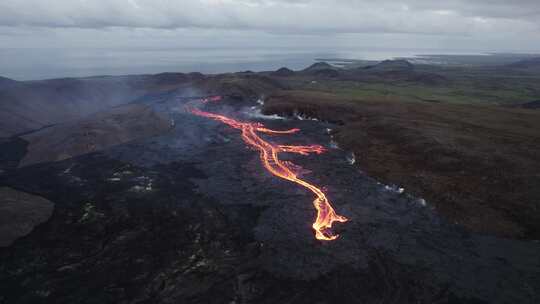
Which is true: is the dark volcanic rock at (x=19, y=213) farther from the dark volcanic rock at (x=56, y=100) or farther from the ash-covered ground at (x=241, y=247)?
the dark volcanic rock at (x=56, y=100)

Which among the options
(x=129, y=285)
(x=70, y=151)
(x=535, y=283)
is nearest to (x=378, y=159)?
(x=535, y=283)

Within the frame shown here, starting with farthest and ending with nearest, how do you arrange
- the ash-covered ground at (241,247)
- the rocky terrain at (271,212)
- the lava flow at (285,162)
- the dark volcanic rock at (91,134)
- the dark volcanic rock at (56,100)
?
the dark volcanic rock at (56,100)
the dark volcanic rock at (91,134)
the lava flow at (285,162)
the rocky terrain at (271,212)
the ash-covered ground at (241,247)

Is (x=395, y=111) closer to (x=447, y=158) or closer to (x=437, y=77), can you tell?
(x=447, y=158)

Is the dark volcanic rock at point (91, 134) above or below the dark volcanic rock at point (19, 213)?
above

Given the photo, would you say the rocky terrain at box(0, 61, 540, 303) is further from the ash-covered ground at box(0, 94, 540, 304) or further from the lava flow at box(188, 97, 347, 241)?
the lava flow at box(188, 97, 347, 241)

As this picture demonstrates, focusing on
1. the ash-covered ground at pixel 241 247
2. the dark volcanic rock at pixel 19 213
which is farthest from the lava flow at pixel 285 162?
the dark volcanic rock at pixel 19 213

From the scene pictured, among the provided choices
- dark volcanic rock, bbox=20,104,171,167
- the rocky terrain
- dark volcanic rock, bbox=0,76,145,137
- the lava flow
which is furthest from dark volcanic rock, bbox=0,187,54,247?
dark volcanic rock, bbox=0,76,145,137

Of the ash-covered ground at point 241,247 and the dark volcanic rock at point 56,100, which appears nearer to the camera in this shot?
the ash-covered ground at point 241,247
